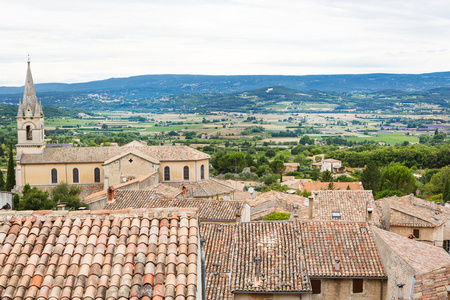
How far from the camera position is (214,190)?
150 feet

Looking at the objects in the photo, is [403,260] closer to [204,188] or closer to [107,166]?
[204,188]

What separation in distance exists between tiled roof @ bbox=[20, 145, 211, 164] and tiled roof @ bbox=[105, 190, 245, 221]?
17.7 meters

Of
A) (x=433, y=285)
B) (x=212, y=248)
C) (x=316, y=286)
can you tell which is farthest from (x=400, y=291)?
(x=212, y=248)

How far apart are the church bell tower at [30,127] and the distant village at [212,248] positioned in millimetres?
9009

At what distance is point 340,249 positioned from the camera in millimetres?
19000

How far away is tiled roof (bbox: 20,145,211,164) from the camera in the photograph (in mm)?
48094

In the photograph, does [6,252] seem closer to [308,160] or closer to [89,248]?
[89,248]

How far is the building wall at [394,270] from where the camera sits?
15253mm

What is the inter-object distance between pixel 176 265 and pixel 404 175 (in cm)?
6235

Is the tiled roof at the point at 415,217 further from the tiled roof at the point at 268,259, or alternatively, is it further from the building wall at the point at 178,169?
the building wall at the point at 178,169

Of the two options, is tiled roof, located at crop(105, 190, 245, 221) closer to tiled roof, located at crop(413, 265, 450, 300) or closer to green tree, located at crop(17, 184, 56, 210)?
green tree, located at crop(17, 184, 56, 210)

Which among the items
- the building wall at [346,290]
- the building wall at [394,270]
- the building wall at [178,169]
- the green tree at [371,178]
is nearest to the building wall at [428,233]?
the building wall at [394,270]

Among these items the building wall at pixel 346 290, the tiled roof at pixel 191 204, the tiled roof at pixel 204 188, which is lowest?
the tiled roof at pixel 204 188

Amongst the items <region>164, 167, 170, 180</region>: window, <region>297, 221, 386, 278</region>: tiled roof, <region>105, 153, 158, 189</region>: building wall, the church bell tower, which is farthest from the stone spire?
<region>297, 221, 386, 278</region>: tiled roof
